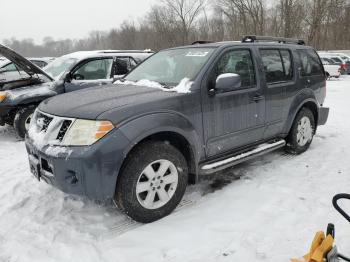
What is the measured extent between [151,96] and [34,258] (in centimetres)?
178

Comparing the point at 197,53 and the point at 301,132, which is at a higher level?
the point at 197,53

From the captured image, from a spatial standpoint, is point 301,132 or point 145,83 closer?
point 145,83

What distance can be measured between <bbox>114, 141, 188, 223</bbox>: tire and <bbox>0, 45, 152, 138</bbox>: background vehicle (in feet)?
13.1

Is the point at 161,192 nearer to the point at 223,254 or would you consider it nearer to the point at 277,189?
the point at 223,254

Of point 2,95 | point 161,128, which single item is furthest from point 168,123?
point 2,95

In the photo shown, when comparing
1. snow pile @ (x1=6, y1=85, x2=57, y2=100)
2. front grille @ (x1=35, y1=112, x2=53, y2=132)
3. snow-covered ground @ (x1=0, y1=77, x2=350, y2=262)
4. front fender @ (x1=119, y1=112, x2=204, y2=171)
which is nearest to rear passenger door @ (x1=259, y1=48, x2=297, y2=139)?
snow-covered ground @ (x1=0, y1=77, x2=350, y2=262)

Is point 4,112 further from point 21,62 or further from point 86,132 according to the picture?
point 86,132

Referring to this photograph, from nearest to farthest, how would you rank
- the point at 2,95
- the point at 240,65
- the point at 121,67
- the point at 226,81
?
the point at 226,81, the point at 240,65, the point at 2,95, the point at 121,67

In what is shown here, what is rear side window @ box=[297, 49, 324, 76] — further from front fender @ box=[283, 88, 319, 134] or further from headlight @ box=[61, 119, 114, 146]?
headlight @ box=[61, 119, 114, 146]

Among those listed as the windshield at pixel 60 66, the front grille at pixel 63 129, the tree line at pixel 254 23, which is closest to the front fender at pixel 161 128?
the front grille at pixel 63 129

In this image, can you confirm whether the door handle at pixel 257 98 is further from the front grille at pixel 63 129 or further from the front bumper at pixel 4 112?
the front bumper at pixel 4 112

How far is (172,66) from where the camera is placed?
4332 mm

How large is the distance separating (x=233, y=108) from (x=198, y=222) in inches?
55.5

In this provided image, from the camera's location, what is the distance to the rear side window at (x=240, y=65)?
416 cm
